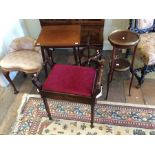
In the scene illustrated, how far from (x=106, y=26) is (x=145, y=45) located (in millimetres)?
773

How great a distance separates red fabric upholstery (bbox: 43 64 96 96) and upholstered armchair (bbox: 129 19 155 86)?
2.09ft

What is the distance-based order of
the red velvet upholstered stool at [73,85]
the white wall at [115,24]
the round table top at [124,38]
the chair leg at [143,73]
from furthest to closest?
the white wall at [115,24] → the chair leg at [143,73] → the round table top at [124,38] → the red velvet upholstered stool at [73,85]

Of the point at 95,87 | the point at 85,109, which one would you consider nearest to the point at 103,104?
the point at 85,109

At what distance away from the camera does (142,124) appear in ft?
5.77

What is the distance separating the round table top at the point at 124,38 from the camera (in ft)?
5.14

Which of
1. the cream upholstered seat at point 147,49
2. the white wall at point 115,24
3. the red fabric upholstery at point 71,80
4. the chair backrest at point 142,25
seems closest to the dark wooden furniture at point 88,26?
the white wall at point 115,24

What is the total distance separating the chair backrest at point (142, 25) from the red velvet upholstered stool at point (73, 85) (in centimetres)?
87

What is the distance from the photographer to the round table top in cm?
157

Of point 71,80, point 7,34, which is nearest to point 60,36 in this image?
point 71,80

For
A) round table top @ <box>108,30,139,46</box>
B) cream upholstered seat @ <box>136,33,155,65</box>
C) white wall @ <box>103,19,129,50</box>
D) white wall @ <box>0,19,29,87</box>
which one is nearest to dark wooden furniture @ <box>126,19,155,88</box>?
cream upholstered seat @ <box>136,33,155,65</box>

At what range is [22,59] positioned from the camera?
1945mm

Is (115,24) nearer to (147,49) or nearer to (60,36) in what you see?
(147,49)

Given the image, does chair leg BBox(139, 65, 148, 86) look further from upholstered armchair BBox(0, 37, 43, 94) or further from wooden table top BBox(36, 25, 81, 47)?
upholstered armchair BBox(0, 37, 43, 94)

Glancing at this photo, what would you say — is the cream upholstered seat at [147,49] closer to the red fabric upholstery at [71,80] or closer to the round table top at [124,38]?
the round table top at [124,38]
